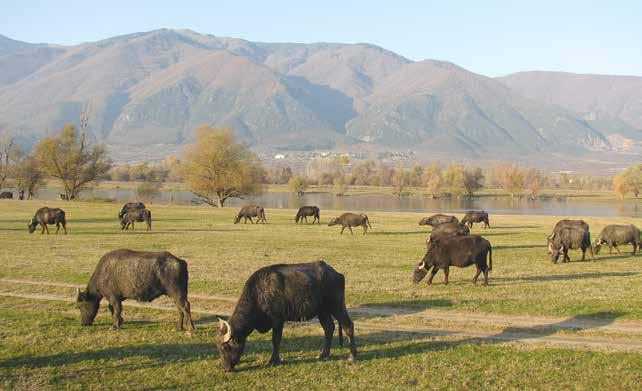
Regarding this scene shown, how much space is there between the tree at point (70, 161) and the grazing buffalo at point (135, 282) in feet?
243

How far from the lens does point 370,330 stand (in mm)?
13062

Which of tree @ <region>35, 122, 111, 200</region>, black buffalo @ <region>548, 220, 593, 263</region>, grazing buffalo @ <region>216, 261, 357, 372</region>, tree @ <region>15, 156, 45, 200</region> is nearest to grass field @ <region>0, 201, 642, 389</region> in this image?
grazing buffalo @ <region>216, 261, 357, 372</region>

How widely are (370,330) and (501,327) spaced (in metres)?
3.08

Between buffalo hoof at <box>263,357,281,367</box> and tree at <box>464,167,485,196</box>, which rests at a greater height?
tree at <box>464,167,485,196</box>

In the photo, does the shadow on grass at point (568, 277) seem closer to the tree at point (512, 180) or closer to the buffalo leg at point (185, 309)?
the buffalo leg at point (185, 309)

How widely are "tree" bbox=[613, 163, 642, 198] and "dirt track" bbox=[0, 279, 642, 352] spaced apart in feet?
360

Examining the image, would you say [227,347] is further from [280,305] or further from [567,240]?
[567,240]

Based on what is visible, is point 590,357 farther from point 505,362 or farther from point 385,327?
point 385,327

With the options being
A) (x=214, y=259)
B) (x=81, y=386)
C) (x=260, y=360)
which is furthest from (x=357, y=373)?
(x=214, y=259)

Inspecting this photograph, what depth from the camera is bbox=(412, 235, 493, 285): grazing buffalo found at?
59.5ft

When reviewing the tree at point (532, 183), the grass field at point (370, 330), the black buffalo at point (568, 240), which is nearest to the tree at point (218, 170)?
the grass field at point (370, 330)

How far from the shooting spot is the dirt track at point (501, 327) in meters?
12.3

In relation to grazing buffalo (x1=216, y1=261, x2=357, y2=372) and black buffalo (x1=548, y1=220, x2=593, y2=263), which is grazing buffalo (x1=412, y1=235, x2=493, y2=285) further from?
grazing buffalo (x1=216, y1=261, x2=357, y2=372)

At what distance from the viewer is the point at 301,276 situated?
1071cm
